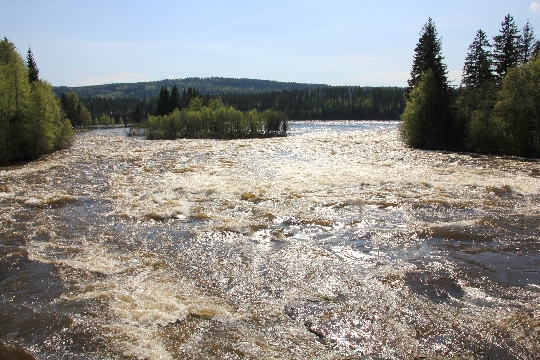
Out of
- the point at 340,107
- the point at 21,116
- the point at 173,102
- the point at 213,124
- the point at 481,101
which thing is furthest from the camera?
the point at 340,107

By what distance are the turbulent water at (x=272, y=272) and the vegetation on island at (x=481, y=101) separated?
60.7ft

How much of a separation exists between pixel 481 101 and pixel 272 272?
42.7 metres

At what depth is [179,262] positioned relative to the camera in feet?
35.1

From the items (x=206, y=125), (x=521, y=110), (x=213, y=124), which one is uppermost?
(x=521, y=110)

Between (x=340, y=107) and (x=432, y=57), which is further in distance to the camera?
(x=340, y=107)

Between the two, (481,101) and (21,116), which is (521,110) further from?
(21,116)

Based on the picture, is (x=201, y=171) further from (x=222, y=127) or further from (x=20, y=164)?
(x=222, y=127)

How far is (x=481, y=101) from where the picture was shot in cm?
4325

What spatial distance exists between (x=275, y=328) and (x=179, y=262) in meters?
4.41

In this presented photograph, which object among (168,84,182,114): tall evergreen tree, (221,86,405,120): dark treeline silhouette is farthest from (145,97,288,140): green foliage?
(221,86,405,120): dark treeline silhouette

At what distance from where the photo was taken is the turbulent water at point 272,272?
22.2 ft

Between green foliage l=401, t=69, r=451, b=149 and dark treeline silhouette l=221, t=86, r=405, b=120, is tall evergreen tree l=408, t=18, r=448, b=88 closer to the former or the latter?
green foliage l=401, t=69, r=451, b=149

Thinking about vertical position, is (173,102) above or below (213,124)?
above

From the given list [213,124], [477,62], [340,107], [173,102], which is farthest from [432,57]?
[340,107]
